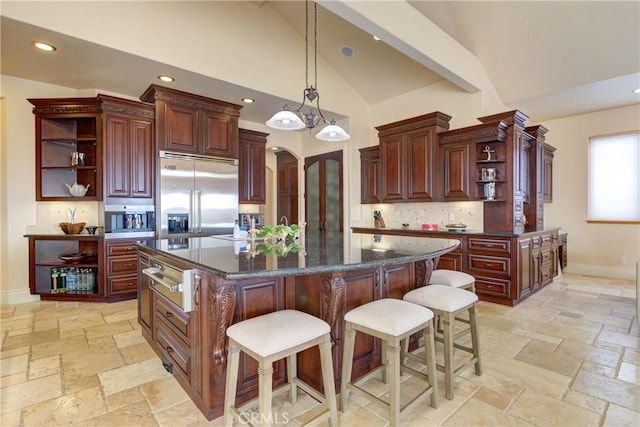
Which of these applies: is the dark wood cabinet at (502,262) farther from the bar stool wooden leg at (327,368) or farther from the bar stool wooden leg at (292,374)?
the bar stool wooden leg at (327,368)

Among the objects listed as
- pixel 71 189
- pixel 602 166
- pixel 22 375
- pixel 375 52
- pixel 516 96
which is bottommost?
pixel 22 375

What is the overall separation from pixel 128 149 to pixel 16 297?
7.87ft

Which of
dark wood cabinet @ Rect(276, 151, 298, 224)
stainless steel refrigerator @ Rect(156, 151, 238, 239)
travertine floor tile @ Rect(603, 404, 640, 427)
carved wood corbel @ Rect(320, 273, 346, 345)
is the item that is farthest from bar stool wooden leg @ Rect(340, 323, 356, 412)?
dark wood cabinet @ Rect(276, 151, 298, 224)

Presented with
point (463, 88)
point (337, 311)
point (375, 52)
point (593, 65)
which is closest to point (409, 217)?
point (463, 88)

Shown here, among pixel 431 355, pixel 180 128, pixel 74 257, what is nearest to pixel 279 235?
pixel 431 355

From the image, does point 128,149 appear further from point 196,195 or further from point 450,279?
point 450,279

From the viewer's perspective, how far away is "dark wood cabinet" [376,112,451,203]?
4.77 meters

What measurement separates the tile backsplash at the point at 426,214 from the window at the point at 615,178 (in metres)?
2.70

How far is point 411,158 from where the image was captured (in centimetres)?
502

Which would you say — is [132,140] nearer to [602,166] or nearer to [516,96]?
[516,96]

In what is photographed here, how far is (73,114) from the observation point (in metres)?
4.12

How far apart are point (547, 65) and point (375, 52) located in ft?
7.60

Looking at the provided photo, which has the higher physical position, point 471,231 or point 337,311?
point 471,231

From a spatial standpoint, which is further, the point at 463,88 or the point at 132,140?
the point at 463,88
